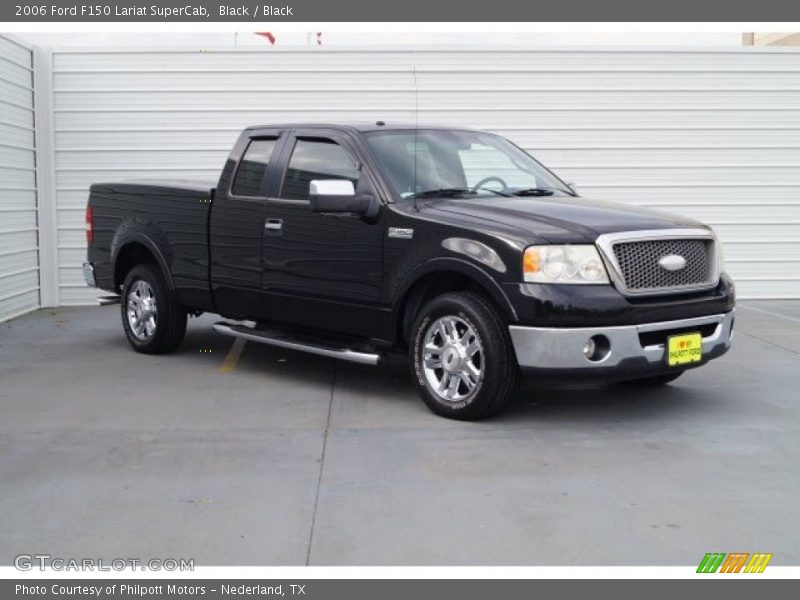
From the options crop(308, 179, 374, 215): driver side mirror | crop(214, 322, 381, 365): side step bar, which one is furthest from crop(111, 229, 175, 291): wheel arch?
crop(308, 179, 374, 215): driver side mirror

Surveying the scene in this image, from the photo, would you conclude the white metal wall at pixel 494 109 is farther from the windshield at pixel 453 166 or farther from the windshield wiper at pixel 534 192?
the windshield wiper at pixel 534 192

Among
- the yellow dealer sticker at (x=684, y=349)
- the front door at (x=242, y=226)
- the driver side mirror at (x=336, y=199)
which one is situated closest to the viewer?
the yellow dealer sticker at (x=684, y=349)

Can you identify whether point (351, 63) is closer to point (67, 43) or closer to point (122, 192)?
point (67, 43)

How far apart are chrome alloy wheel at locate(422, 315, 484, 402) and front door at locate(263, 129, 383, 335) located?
58 cm

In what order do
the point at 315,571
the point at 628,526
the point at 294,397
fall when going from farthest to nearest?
the point at 294,397 → the point at 628,526 → the point at 315,571

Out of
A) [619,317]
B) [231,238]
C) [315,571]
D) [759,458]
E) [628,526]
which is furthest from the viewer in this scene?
[231,238]

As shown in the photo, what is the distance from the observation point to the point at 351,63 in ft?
44.4

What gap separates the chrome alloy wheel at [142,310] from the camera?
31.8 ft

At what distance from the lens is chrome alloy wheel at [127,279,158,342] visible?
968 cm

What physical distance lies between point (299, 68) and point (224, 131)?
3.87 feet

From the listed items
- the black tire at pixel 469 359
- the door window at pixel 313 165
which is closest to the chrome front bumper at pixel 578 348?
the black tire at pixel 469 359

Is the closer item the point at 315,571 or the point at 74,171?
the point at 315,571

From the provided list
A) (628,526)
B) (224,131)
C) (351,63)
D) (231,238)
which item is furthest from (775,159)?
(628,526)

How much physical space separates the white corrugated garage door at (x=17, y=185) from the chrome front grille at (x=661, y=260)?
25.3 feet
